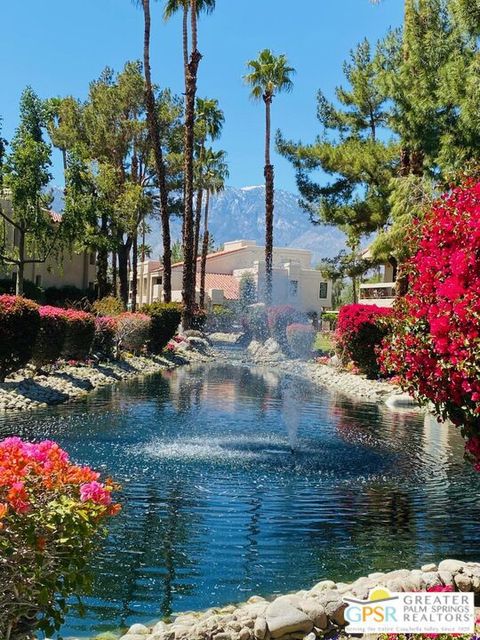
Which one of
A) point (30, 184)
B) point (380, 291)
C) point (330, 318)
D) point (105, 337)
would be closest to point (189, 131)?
point (30, 184)

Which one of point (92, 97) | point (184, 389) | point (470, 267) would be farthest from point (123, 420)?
point (92, 97)

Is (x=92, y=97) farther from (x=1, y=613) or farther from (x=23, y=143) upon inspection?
(x=1, y=613)

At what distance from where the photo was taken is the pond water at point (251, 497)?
6027 mm

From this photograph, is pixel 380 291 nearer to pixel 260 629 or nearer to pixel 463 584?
pixel 463 584

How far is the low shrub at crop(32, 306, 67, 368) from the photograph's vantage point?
17.8m

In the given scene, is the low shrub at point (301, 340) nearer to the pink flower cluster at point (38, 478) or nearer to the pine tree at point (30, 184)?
the pine tree at point (30, 184)

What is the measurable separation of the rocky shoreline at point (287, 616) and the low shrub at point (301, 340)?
1117 inches

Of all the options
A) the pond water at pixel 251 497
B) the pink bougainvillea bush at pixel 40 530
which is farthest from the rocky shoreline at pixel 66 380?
the pink bougainvillea bush at pixel 40 530

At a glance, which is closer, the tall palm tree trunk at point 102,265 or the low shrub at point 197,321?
the low shrub at point 197,321

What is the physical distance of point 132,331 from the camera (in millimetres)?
25891

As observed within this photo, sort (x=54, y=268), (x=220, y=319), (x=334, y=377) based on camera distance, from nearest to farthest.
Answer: (x=334, y=377) < (x=54, y=268) < (x=220, y=319)

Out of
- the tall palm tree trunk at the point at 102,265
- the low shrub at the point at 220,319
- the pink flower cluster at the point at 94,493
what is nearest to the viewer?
the pink flower cluster at the point at 94,493

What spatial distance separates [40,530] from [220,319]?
53614 millimetres

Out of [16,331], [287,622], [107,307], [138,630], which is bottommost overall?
[138,630]
